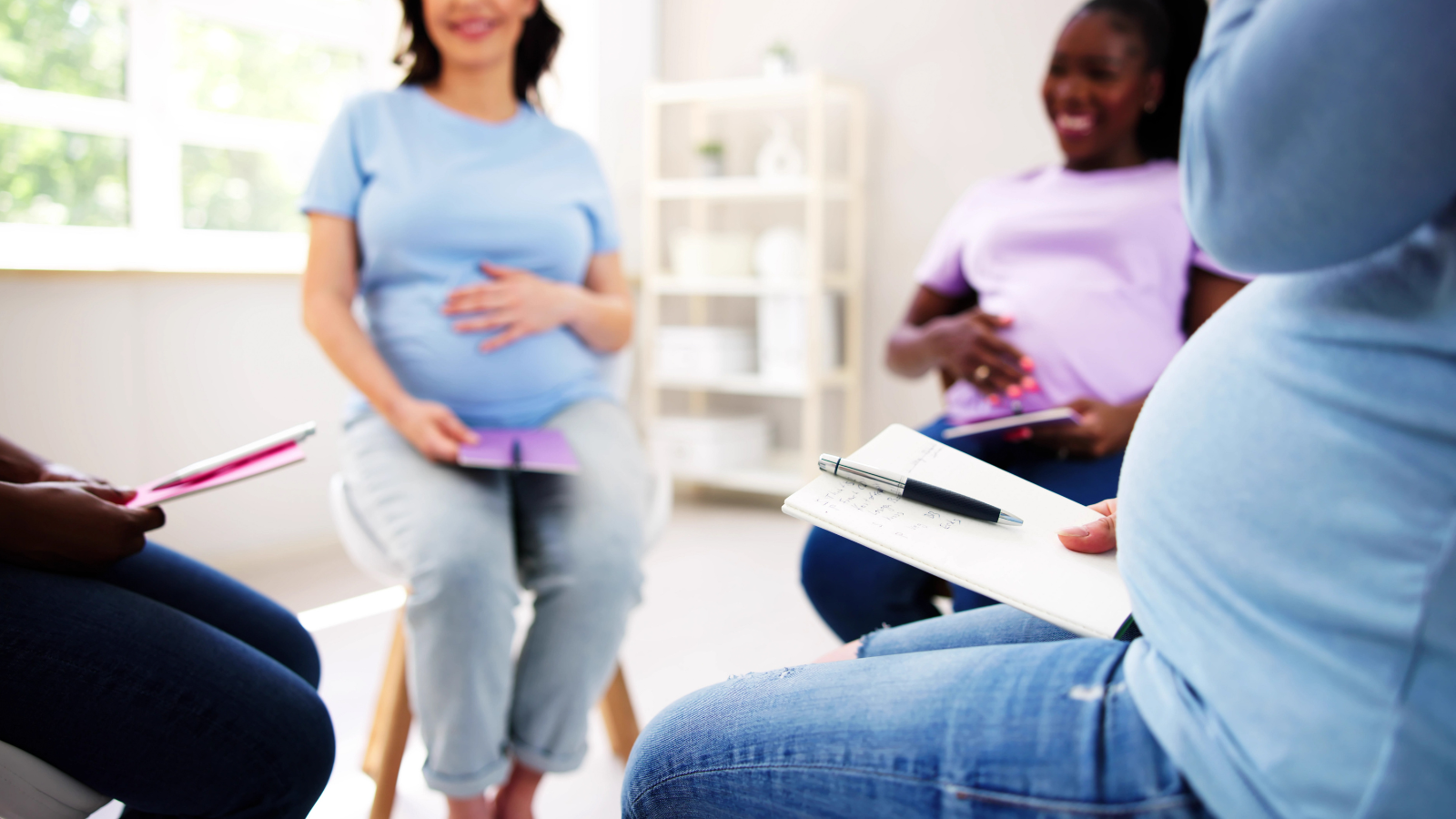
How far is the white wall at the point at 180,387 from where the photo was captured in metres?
2.04

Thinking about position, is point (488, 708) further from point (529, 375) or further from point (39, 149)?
point (39, 149)

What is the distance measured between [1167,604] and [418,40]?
140 cm

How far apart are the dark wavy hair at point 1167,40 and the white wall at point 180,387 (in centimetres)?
196

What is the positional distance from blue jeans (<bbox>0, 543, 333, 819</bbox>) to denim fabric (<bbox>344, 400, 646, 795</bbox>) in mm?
300

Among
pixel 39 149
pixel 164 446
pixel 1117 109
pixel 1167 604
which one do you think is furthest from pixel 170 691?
pixel 39 149

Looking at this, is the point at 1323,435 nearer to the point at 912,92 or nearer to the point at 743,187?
the point at 743,187

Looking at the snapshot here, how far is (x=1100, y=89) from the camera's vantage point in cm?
142

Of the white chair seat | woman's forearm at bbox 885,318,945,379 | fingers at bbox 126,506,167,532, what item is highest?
woman's forearm at bbox 885,318,945,379

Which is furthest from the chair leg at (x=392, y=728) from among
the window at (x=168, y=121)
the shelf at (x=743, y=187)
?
the shelf at (x=743, y=187)

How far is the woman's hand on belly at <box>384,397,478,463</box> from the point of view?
Result: 1.28 metres

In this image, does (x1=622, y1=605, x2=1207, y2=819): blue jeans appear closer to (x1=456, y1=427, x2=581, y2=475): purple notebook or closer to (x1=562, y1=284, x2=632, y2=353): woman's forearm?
(x1=456, y1=427, x2=581, y2=475): purple notebook

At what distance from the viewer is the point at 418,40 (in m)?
1.54

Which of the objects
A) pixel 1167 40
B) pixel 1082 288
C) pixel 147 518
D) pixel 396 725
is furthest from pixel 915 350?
pixel 147 518

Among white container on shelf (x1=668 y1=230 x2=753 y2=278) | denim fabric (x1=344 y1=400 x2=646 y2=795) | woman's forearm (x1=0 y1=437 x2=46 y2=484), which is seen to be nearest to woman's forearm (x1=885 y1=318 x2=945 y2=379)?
denim fabric (x1=344 y1=400 x2=646 y2=795)
